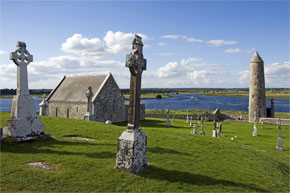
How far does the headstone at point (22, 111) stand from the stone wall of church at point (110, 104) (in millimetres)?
18365

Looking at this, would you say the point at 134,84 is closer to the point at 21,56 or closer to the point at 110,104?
the point at 21,56

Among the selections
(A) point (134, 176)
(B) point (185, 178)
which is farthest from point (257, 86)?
(A) point (134, 176)

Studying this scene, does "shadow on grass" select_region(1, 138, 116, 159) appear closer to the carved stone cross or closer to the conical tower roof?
the carved stone cross

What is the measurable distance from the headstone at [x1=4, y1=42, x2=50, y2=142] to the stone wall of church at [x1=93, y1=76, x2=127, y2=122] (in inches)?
723

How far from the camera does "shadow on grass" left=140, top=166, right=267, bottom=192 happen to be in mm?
7502

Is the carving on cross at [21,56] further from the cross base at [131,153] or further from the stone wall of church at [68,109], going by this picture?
the stone wall of church at [68,109]

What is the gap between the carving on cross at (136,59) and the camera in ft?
26.3

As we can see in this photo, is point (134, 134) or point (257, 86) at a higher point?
point (257, 86)

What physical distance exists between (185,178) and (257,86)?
1323 inches

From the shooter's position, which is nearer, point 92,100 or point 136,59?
point 136,59

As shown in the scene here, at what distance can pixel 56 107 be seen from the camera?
112 ft

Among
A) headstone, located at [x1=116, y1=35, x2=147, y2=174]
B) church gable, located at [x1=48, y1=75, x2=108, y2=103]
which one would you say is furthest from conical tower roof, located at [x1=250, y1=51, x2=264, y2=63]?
headstone, located at [x1=116, y1=35, x2=147, y2=174]

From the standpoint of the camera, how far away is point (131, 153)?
762 cm

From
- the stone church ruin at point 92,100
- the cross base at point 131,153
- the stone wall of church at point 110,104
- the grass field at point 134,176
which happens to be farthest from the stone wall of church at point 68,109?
the cross base at point 131,153
